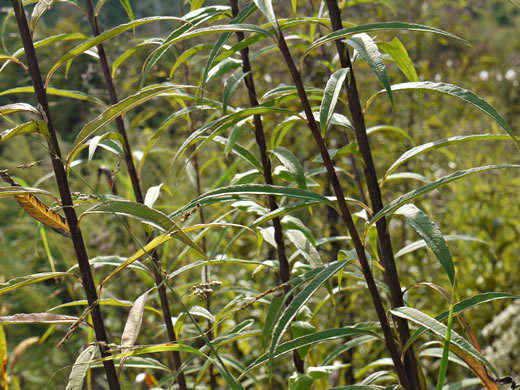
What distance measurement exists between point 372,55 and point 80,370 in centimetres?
53

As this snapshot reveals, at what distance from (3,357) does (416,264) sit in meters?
1.71

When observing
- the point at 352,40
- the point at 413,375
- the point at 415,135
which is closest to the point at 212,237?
the point at 415,135

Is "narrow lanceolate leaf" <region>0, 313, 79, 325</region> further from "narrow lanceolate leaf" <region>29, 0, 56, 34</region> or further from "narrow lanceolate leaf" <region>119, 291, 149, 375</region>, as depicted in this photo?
"narrow lanceolate leaf" <region>29, 0, 56, 34</region>

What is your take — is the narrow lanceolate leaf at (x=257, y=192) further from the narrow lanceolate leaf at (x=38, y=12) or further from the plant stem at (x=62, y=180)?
the narrow lanceolate leaf at (x=38, y=12)

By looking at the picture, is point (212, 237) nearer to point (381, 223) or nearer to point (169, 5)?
point (381, 223)

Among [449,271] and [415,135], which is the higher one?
[449,271]

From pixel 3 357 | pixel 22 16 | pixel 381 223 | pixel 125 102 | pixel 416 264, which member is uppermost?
pixel 22 16

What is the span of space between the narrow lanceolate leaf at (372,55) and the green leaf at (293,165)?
0.72 ft

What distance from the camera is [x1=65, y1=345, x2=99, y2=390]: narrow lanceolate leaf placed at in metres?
0.64

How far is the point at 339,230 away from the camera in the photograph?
6.20 feet

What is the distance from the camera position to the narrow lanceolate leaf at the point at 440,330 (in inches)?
22.8

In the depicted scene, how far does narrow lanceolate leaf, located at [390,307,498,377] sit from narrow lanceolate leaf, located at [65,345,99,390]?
16.0 inches

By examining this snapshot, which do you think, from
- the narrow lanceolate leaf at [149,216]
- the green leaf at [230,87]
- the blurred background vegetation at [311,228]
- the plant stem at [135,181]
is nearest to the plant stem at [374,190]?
the green leaf at [230,87]

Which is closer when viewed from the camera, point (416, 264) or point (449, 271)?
point (449, 271)
